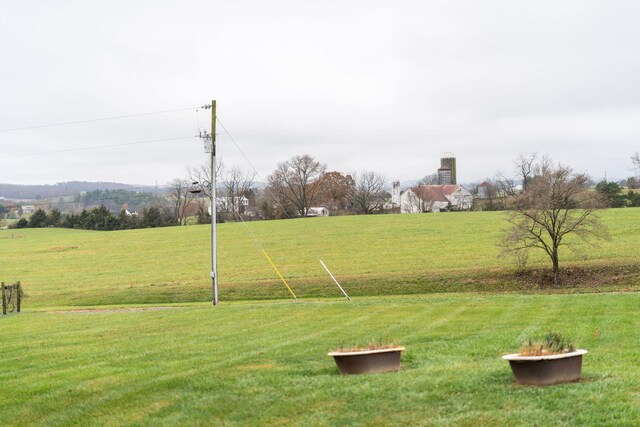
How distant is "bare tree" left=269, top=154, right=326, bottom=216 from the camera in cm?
13562

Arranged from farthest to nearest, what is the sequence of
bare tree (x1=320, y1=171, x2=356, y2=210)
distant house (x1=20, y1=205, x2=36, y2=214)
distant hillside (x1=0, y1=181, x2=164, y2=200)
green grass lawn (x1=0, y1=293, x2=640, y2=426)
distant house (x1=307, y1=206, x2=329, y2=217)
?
distant hillside (x1=0, y1=181, x2=164, y2=200) → distant house (x1=307, y1=206, x2=329, y2=217) → bare tree (x1=320, y1=171, x2=356, y2=210) → distant house (x1=20, y1=205, x2=36, y2=214) → green grass lawn (x1=0, y1=293, x2=640, y2=426)

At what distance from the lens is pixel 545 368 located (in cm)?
850

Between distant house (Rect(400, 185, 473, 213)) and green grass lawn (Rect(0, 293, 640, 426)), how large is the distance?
12903cm

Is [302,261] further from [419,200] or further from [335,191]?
[419,200]

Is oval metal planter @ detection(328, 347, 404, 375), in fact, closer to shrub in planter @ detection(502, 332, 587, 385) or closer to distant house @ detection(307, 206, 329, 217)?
shrub in planter @ detection(502, 332, 587, 385)

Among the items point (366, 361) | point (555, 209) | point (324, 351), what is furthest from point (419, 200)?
point (366, 361)

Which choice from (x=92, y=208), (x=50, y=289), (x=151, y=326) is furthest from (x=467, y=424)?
(x=92, y=208)

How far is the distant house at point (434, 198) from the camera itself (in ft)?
502

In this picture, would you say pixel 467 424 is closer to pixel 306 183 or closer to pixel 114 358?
pixel 114 358

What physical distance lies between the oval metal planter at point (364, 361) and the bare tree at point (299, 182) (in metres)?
124

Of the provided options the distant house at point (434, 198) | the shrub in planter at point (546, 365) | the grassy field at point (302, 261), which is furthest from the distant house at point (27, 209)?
the shrub in planter at point (546, 365)

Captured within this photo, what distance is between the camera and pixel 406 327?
730 inches

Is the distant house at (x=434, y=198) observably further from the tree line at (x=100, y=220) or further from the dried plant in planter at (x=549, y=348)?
the dried plant in planter at (x=549, y=348)

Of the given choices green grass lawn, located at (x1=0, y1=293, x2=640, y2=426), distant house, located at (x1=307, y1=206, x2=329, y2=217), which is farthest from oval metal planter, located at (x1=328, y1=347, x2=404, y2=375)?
distant house, located at (x1=307, y1=206, x2=329, y2=217)
